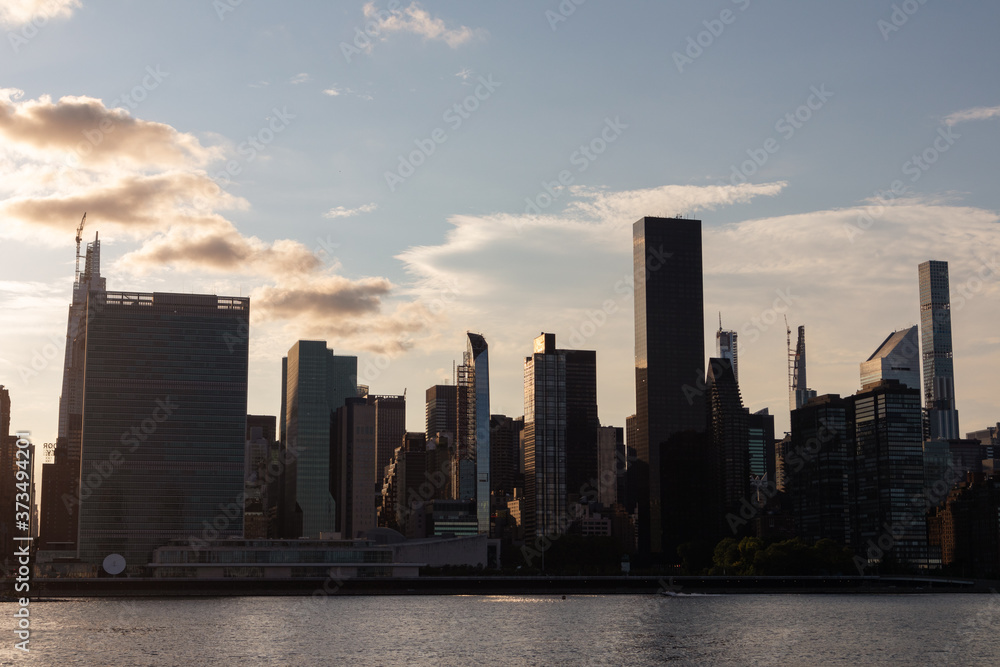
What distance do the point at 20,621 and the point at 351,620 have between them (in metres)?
54.5

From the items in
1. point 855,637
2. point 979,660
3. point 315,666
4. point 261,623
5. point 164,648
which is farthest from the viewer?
point 261,623

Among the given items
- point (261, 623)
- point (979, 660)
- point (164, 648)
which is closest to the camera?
point (979, 660)

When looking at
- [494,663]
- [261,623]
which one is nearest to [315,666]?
[494,663]

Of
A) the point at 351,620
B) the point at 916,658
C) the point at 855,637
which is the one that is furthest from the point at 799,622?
the point at 351,620

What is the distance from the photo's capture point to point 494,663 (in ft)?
437

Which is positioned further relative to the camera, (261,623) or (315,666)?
(261,623)

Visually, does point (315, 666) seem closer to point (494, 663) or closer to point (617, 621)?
point (494, 663)

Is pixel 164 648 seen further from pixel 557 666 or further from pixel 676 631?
pixel 676 631

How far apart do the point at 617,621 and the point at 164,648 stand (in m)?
78.7

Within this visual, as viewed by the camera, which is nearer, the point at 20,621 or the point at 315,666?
the point at 315,666

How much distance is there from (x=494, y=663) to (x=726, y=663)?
25.8 m

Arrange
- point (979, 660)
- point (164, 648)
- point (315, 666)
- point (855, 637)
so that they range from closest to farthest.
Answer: point (315, 666)
point (979, 660)
point (164, 648)
point (855, 637)

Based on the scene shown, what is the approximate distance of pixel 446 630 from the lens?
584 feet

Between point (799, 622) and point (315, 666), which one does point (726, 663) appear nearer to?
point (315, 666)
